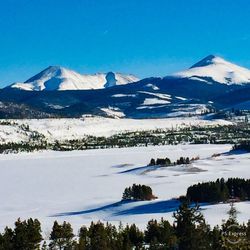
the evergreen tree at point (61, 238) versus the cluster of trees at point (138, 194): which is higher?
the cluster of trees at point (138, 194)

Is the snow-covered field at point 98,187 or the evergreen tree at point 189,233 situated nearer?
the evergreen tree at point 189,233

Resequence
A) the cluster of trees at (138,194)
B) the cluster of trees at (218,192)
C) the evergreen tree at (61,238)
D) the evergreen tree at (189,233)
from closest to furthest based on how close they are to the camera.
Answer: the evergreen tree at (189,233), the evergreen tree at (61,238), the cluster of trees at (218,192), the cluster of trees at (138,194)

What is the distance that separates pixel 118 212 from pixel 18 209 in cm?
1730

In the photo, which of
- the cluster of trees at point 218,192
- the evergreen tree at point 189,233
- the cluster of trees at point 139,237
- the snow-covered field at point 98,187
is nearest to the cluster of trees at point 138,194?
the snow-covered field at point 98,187

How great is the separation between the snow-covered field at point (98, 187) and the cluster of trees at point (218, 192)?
4.04 m

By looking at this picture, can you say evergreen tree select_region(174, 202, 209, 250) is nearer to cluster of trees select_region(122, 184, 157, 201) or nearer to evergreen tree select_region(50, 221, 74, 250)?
evergreen tree select_region(50, 221, 74, 250)

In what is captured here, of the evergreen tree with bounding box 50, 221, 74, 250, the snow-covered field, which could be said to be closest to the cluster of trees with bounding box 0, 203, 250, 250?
the evergreen tree with bounding box 50, 221, 74, 250

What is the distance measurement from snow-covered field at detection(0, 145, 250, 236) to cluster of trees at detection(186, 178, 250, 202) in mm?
4038

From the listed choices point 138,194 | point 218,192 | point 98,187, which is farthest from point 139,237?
point 98,187

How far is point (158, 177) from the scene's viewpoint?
132875 mm

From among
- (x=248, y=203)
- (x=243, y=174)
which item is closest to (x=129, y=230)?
(x=248, y=203)

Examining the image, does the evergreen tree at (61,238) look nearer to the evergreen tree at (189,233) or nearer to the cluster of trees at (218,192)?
the evergreen tree at (189,233)

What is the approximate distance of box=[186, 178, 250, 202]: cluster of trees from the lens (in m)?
87.7

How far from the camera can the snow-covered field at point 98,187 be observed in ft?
268
